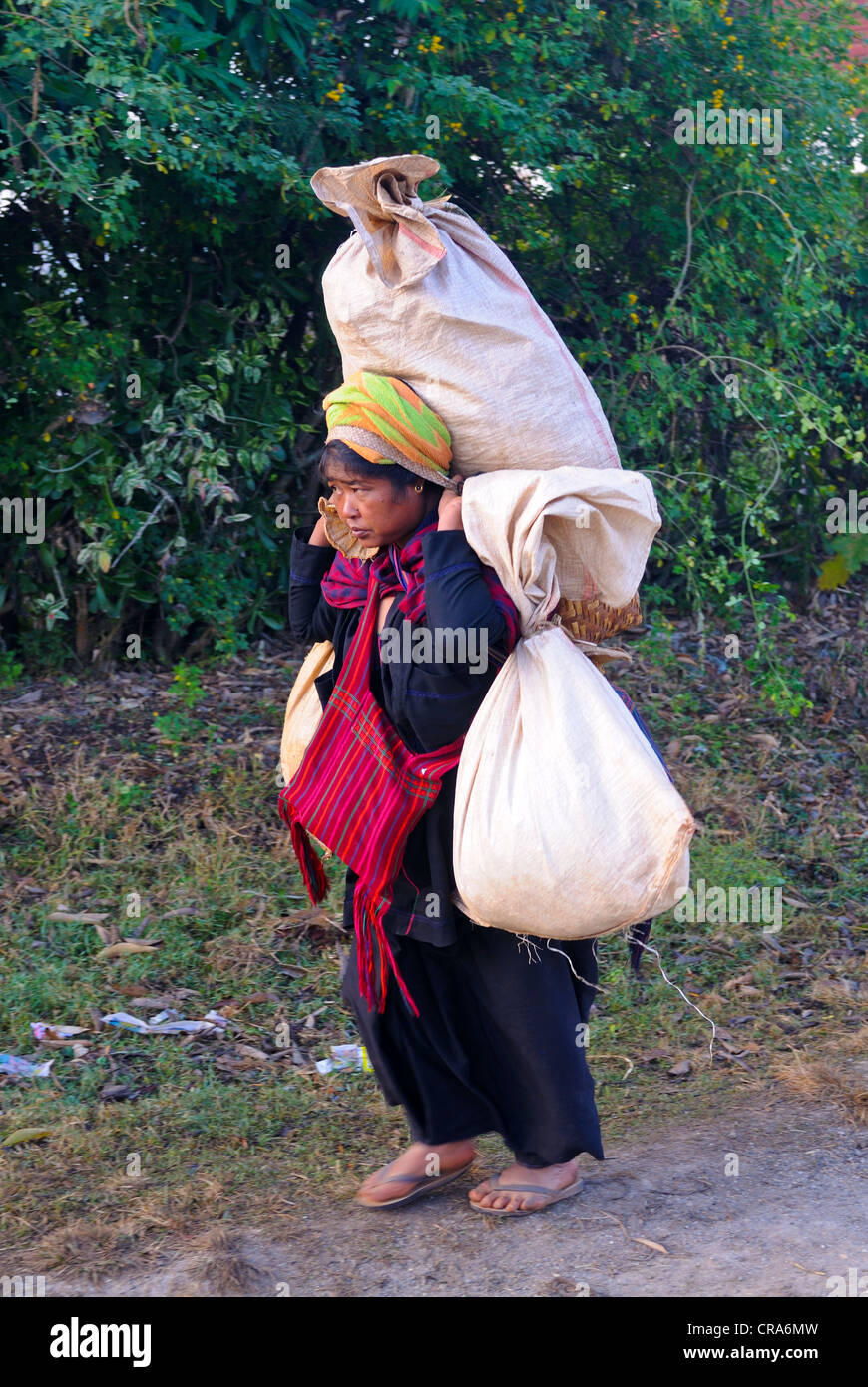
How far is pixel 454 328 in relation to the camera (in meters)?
2.74

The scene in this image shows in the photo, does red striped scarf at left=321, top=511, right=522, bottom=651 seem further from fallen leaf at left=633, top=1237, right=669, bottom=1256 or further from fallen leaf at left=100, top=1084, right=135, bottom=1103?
fallen leaf at left=100, top=1084, right=135, bottom=1103

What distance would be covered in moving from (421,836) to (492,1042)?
1.71 ft

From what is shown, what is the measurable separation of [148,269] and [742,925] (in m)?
3.68

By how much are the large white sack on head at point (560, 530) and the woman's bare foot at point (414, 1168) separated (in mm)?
1331

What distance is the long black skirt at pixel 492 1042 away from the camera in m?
2.94

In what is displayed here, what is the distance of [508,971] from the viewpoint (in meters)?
2.94

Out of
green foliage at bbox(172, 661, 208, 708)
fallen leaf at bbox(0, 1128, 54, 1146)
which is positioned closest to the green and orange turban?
fallen leaf at bbox(0, 1128, 54, 1146)

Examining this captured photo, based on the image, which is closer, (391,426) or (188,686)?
(391,426)

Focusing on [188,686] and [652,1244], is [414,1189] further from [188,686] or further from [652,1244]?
[188,686]

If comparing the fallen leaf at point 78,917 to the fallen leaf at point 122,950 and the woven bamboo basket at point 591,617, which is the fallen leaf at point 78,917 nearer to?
the fallen leaf at point 122,950

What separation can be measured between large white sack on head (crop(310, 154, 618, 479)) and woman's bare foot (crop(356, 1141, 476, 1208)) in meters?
1.62

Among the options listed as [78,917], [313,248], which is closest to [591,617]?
[78,917]

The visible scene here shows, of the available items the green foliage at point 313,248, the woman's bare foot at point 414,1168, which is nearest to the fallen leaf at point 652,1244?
the woman's bare foot at point 414,1168
